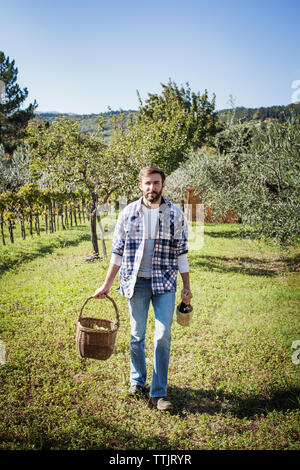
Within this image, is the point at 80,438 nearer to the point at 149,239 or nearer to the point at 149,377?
the point at 149,377

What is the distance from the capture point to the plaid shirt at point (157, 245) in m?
2.98

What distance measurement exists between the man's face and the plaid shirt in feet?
0.48

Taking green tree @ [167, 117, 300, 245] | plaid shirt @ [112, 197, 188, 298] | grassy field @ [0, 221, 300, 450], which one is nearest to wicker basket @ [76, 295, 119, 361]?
plaid shirt @ [112, 197, 188, 298]

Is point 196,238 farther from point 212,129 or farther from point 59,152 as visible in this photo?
point 212,129

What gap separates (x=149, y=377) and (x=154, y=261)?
1657 millimetres

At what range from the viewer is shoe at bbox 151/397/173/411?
3.09 m

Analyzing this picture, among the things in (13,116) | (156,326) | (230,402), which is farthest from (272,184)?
(13,116)

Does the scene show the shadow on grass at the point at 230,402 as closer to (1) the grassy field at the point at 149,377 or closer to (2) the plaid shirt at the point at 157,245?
(1) the grassy field at the point at 149,377

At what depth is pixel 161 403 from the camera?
312 centimetres

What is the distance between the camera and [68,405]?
3.19 meters

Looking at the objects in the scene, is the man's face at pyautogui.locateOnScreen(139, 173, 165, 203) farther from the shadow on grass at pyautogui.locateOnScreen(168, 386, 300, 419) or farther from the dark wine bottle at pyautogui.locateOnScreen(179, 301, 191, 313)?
the shadow on grass at pyautogui.locateOnScreen(168, 386, 300, 419)

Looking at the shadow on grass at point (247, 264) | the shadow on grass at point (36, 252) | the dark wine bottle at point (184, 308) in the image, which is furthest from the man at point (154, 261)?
the shadow on grass at point (36, 252)

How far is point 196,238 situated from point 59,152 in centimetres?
775
